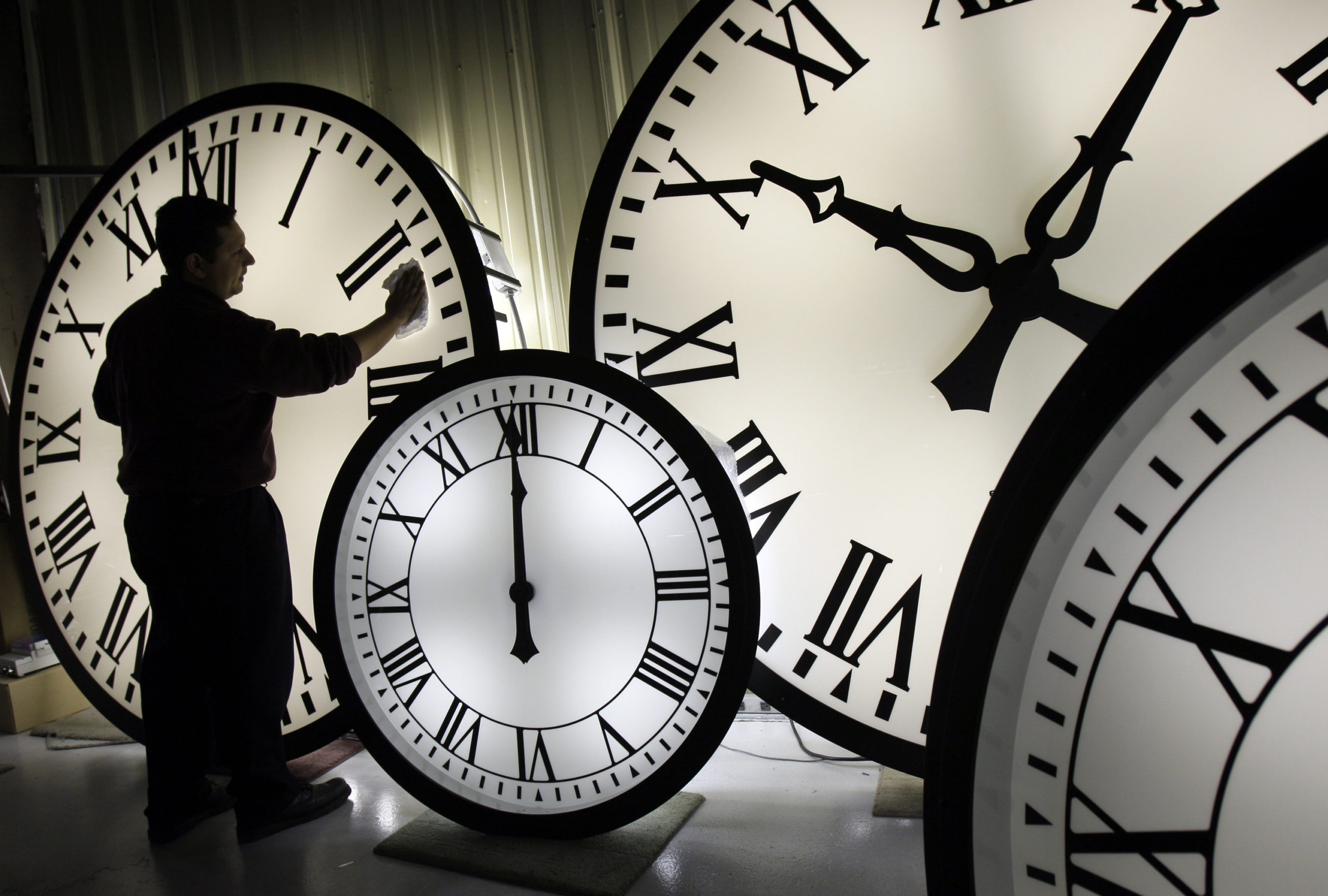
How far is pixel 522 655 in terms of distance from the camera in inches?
54.1

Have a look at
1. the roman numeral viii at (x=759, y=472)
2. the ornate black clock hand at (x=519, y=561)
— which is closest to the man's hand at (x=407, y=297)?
the ornate black clock hand at (x=519, y=561)

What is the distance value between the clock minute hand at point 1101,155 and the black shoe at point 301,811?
1.66 m

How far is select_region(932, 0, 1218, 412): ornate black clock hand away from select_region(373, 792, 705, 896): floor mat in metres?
0.90

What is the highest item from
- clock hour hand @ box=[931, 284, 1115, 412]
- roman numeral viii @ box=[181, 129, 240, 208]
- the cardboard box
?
roman numeral viii @ box=[181, 129, 240, 208]

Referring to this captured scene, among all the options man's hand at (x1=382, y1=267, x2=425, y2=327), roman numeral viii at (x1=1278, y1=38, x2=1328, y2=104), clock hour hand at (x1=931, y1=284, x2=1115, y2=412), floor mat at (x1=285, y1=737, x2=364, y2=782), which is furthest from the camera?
floor mat at (x1=285, y1=737, x2=364, y2=782)

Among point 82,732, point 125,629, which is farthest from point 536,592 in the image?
point 82,732

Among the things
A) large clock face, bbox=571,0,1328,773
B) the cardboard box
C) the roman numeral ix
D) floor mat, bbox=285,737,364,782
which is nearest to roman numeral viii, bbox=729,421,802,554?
large clock face, bbox=571,0,1328,773

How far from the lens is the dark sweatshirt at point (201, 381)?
4.92 ft

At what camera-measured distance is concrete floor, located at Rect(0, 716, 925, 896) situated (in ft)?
4.23

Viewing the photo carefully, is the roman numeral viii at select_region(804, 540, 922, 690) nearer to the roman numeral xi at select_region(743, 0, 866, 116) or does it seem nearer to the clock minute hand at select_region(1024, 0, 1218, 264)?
the clock minute hand at select_region(1024, 0, 1218, 264)

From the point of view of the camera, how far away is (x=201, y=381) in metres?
1.53

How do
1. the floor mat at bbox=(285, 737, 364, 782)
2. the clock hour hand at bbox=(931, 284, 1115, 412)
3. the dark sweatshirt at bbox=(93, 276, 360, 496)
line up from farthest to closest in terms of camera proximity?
the floor mat at bbox=(285, 737, 364, 782), the dark sweatshirt at bbox=(93, 276, 360, 496), the clock hour hand at bbox=(931, 284, 1115, 412)

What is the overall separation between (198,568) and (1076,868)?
5.04 feet

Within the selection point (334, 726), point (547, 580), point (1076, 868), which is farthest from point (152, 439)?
point (1076, 868)
